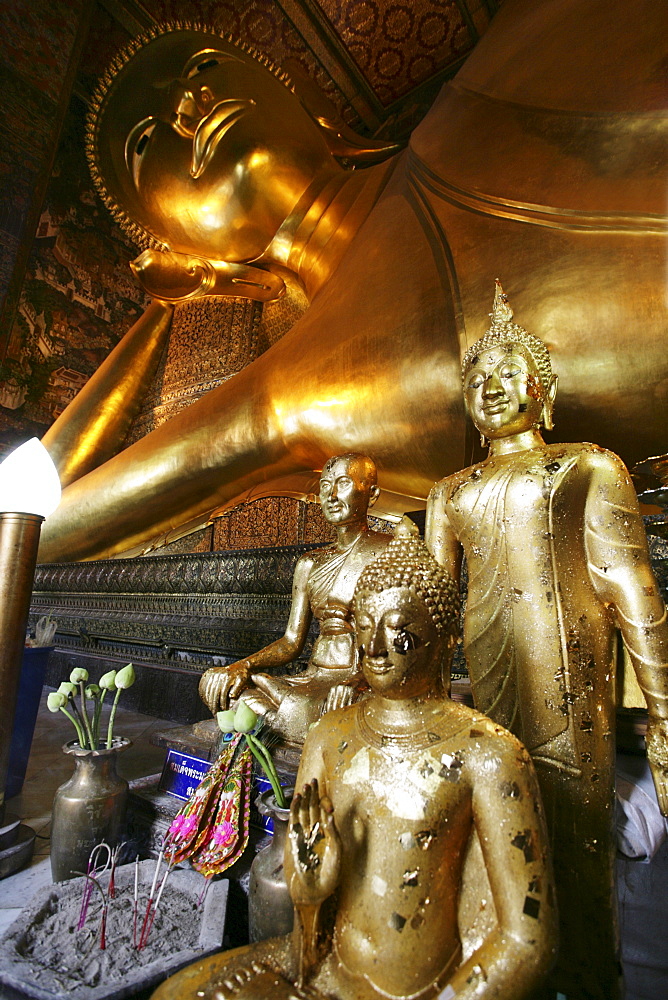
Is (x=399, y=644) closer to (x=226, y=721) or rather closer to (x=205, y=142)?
(x=226, y=721)

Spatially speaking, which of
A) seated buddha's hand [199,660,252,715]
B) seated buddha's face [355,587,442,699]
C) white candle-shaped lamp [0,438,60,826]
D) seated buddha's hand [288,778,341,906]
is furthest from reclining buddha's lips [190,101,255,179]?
seated buddha's hand [288,778,341,906]

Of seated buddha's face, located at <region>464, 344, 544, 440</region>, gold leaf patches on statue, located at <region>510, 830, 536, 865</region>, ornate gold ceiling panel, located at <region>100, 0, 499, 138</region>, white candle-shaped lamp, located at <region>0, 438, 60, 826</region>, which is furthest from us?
ornate gold ceiling panel, located at <region>100, 0, 499, 138</region>

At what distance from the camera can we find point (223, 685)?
42.0 inches

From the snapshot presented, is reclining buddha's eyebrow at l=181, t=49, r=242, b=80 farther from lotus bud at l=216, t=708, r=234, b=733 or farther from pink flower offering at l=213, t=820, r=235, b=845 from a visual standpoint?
pink flower offering at l=213, t=820, r=235, b=845

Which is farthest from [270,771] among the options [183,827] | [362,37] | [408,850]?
[362,37]

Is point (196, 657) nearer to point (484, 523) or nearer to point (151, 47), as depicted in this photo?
point (484, 523)

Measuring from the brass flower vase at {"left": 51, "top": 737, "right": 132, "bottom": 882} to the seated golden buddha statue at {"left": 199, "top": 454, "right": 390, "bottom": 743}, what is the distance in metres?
0.22

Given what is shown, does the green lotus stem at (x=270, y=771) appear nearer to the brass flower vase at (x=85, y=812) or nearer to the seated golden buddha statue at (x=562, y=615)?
the seated golden buddha statue at (x=562, y=615)

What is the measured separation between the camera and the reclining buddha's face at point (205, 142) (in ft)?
6.82

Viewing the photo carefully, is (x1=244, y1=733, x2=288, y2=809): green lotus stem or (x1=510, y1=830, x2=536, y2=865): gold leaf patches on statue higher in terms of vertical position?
(x1=510, y1=830, x2=536, y2=865): gold leaf patches on statue

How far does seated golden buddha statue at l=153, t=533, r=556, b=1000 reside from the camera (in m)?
0.42

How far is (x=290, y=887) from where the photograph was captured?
17.1 inches

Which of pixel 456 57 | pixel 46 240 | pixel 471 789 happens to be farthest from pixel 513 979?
pixel 46 240

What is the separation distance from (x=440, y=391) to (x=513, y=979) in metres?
1.11
